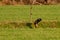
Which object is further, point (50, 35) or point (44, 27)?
point (44, 27)

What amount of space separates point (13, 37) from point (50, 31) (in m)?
2.08

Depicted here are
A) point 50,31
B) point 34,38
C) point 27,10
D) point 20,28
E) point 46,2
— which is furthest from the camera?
point 46,2

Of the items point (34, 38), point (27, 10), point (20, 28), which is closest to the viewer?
point (34, 38)

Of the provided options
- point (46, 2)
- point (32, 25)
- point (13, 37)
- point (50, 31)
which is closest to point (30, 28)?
point (32, 25)

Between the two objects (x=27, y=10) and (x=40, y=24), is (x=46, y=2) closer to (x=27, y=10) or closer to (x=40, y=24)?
(x=27, y=10)

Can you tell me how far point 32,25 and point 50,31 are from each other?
1.62 metres

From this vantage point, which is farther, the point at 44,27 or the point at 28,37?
the point at 44,27

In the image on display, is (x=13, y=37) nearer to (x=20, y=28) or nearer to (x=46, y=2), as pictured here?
(x=20, y=28)

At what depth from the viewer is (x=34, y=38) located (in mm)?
11648

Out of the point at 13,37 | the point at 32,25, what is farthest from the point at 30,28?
the point at 13,37

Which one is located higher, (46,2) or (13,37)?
(13,37)

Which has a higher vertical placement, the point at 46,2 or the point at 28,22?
the point at 28,22

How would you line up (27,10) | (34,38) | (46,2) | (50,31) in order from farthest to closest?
(46,2) → (27,10) → (50,31) → (34,38)

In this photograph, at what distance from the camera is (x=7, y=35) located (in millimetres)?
12219
